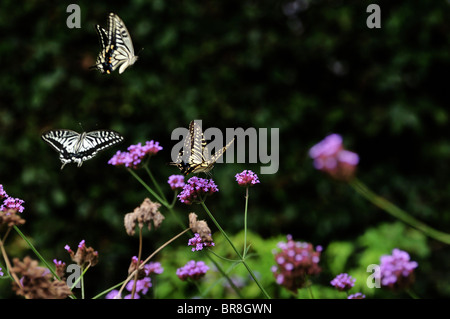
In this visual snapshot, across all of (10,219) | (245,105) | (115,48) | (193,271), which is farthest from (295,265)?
(245,105)

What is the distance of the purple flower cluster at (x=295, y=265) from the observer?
101cm

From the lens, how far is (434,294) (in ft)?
11.7

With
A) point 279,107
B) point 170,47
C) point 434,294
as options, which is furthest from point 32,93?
point 434,294

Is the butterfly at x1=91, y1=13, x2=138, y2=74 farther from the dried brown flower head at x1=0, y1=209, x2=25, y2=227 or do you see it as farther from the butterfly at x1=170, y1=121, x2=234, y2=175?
the dried brown flower head at x1=0, y1=209, x2=25, y2=227

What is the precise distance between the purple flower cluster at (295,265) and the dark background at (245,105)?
2.43 meters

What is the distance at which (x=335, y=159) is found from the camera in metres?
0.99

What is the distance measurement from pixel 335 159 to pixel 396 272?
27 centimetres

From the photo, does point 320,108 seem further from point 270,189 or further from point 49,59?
point 49,59

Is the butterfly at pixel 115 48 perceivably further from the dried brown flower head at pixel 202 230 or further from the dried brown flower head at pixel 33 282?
the dried brown flower head at pixel 33 282

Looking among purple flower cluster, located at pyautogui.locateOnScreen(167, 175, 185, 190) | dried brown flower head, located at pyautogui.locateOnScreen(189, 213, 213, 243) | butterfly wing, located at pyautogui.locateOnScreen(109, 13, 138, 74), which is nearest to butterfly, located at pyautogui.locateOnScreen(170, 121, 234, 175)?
purple flower cluster, located at pyautogui.locateOnScreen(167, 175, 185, 190)

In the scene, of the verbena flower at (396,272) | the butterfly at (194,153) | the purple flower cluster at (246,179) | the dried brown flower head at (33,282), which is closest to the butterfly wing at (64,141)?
the butterfly at (194,153)

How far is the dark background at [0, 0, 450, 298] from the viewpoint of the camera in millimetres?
3502

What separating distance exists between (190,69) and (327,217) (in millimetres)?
1700

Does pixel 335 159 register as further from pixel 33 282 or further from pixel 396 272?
pixel 33 282
